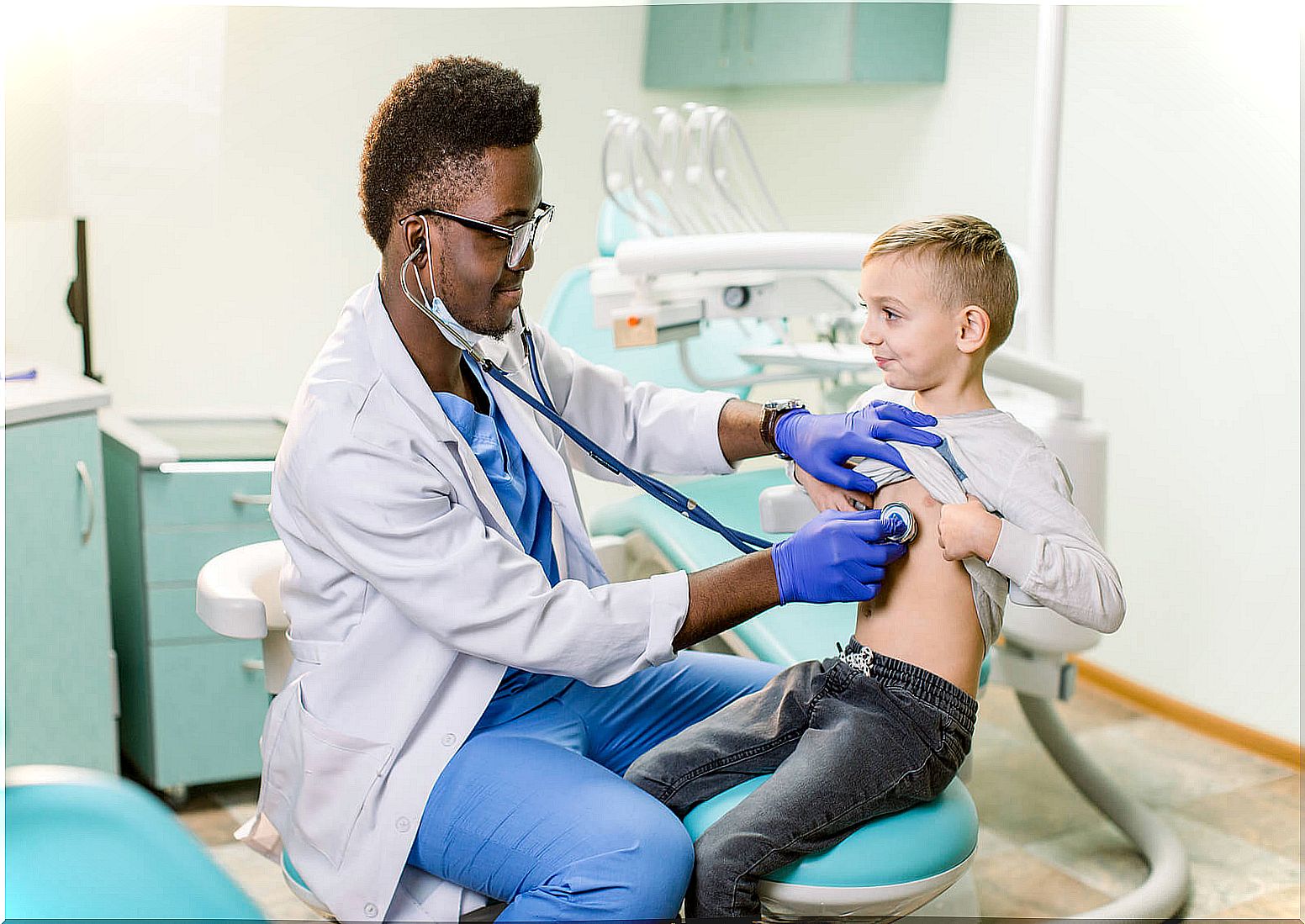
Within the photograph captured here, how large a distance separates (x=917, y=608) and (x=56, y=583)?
1.47m

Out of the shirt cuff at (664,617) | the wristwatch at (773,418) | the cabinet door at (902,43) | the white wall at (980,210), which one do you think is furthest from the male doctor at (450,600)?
the cabinet door at (902,43)

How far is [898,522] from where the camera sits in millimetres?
1184

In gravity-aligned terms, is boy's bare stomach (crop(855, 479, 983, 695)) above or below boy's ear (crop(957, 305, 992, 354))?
below

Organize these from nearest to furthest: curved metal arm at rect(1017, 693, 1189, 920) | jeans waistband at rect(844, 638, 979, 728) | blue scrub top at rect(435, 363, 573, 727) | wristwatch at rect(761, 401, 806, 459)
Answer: jeans waistband at rect(844, 638, 979, 728) → blue scrub top at rect(435, 363, 573, 727) → wristwatch at rect(761, 401, 806, 459) → curved metal arm at rect(1017, 693, 1189, 920)

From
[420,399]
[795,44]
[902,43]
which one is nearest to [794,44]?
[795,44]

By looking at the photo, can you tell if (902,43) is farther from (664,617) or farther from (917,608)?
(664,617)

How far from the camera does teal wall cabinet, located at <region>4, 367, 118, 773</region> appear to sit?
1.96 metres

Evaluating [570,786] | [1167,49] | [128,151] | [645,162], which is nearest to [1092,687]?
[1167,49]

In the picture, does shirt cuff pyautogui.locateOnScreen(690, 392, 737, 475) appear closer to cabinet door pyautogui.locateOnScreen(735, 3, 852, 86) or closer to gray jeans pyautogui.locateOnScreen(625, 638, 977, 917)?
gray jeans pyautogui.locateOnScreen(625, 638, 977, 917)

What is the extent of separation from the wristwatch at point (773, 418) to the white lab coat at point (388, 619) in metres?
0.31

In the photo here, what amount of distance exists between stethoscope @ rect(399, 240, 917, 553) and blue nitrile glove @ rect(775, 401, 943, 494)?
0.07m

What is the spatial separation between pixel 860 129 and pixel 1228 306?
3.46ft

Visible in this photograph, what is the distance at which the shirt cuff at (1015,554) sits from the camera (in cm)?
112

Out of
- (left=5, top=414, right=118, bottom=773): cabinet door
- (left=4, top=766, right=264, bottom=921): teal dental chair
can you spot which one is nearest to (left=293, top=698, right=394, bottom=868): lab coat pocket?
(left=4, top=766, right=264, bottom=921): teal dental chair
